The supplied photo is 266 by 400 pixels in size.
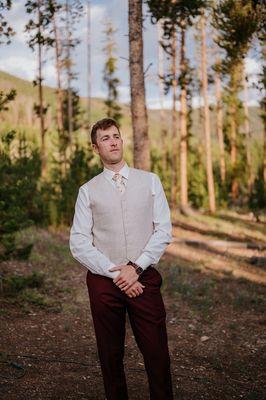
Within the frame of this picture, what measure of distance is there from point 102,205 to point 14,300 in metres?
4.45

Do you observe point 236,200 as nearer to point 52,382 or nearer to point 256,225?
point 256,225

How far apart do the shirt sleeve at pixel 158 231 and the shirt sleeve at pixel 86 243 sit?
0.27 metres

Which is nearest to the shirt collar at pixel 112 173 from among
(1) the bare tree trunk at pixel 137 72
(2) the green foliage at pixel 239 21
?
(1) the bare tree trunk at pixel 137 72

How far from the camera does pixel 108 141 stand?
3416 millimetres

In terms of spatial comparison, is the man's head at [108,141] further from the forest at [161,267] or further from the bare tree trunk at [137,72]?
the bare tree trunk at [137,72]

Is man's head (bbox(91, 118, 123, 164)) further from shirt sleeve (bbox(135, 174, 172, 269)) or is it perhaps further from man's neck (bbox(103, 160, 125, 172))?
shirt sleeve (bbox(135, 174, 172, 269))

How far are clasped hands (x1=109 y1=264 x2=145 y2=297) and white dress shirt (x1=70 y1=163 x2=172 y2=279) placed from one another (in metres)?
0.04

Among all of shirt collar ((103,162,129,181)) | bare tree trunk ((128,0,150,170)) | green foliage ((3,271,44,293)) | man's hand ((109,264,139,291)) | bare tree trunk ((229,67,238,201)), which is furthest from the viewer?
bare tree trunk ((229,67,238,201))

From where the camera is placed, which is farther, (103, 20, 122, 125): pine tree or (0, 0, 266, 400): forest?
(103, 20, 122, 125): pine tree

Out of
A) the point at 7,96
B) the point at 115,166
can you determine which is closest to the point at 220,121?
the point at 7,96

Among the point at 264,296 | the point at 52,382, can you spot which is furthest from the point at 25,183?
the point at 264,296

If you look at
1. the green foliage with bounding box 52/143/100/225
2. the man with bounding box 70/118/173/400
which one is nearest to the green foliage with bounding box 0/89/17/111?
the man with bounding box 70/118/173/400

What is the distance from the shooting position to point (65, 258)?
10.7m

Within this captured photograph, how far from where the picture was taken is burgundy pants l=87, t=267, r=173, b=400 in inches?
A: 134
